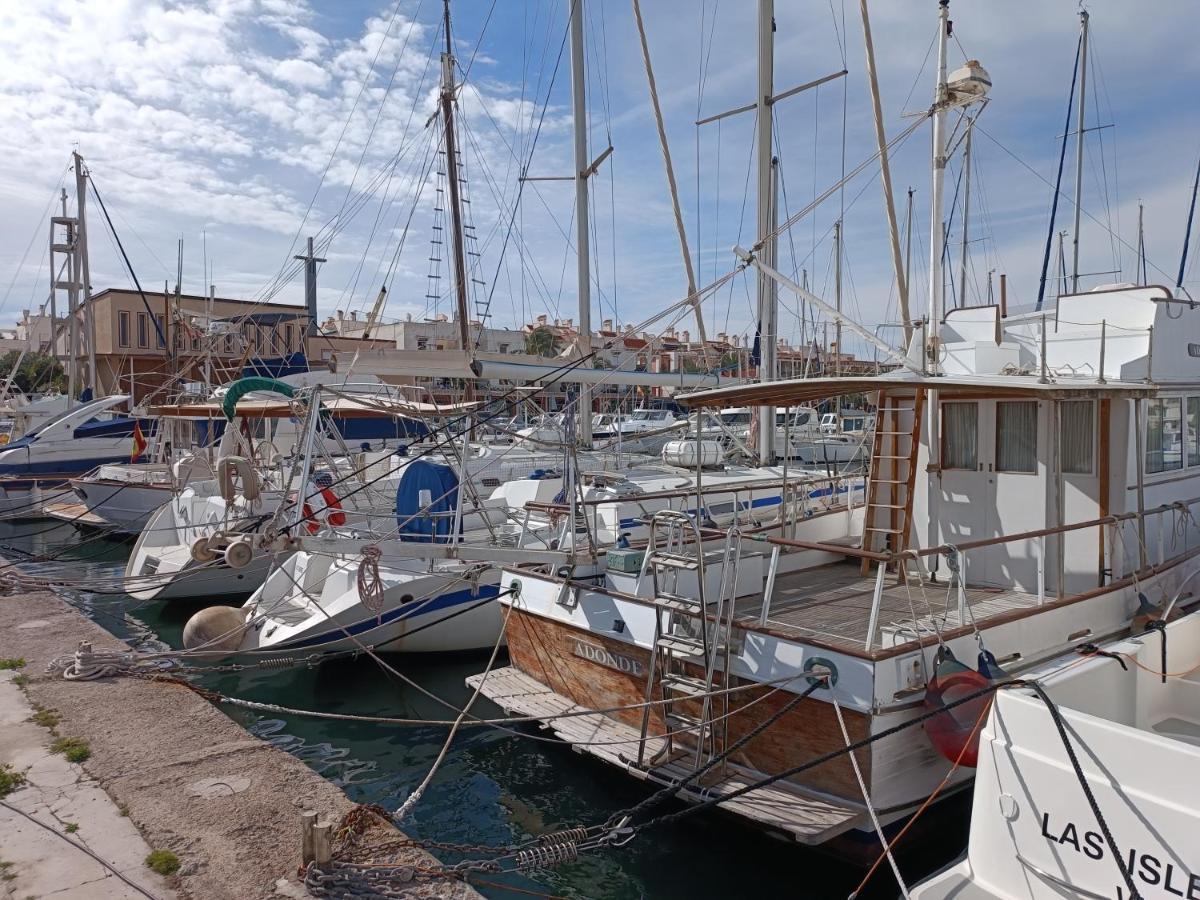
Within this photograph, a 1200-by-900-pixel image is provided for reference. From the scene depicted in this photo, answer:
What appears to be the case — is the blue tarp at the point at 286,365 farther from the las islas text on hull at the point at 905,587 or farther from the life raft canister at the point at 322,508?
the las islas text on hull at the point at 905,587

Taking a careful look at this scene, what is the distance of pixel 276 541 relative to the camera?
7340mm

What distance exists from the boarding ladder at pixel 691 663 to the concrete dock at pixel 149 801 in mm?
2087

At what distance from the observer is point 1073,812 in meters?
4.23

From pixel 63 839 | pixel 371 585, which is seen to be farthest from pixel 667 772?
pixel 63 839

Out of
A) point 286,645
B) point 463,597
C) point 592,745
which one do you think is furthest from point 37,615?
point 592,745

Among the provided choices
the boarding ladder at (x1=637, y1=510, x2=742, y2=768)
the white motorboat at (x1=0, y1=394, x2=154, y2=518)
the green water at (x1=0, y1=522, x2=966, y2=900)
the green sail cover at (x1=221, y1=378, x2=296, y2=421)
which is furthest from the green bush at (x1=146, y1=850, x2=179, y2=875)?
the white motorboat at (x1=0, y1=394, x2=154, y2=518)

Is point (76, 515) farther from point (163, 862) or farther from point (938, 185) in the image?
point (938, 185)

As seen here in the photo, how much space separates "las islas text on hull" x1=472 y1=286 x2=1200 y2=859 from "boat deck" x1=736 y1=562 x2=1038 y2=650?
40 millimetres

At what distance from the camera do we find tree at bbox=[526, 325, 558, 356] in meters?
66.9

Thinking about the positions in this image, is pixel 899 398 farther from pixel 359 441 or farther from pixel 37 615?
pixel 359 441

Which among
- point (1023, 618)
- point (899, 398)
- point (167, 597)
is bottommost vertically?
point (167, 597)

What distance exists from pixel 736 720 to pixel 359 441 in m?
21.5

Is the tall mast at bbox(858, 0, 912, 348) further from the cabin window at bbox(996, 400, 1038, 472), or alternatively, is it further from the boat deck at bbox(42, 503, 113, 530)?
the boat deck at bbox(42, 503, 113, 530)

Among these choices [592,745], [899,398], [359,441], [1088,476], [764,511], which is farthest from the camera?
[359,441]
